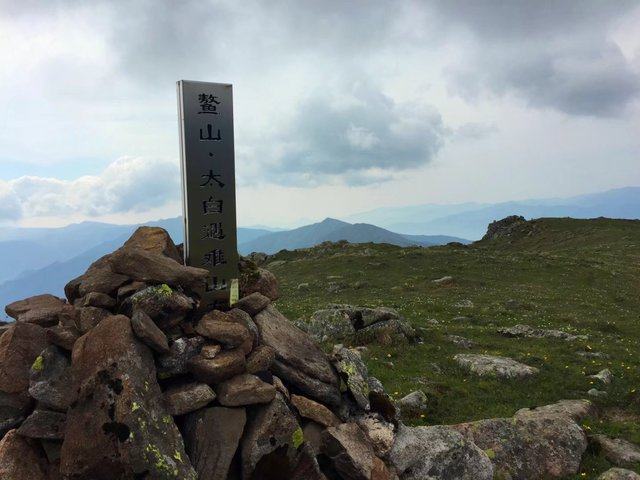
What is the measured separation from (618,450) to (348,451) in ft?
40.1

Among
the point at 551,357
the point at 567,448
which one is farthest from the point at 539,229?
the point at 567,448

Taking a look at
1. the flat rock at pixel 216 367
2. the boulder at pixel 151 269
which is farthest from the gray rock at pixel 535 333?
the boulder at pixel 151 269

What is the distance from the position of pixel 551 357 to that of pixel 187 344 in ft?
83.7

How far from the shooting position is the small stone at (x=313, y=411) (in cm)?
1309

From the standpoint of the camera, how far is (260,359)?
12.9 metres

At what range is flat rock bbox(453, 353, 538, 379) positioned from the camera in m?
25.9

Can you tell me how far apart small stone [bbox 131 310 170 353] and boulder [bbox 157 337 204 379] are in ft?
0.73

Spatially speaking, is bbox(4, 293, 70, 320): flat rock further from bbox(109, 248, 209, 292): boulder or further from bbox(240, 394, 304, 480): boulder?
bbox(240, 394, 304, 480): boulder

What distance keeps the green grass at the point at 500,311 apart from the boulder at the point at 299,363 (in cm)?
837

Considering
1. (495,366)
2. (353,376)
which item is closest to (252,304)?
(353,376)

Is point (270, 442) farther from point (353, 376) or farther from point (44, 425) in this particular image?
point (44, 425)

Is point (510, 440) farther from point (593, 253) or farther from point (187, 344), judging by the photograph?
point (593, 253)

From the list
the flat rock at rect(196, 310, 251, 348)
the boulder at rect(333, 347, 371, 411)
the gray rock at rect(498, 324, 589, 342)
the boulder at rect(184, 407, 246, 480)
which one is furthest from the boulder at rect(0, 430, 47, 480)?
the gray rock at rect(498, 324, 589, 342)

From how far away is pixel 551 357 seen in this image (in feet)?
95.5
